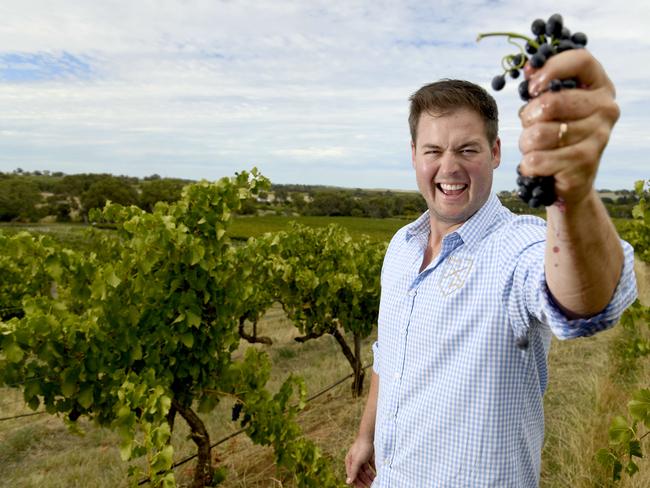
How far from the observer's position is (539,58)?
0.88 meters

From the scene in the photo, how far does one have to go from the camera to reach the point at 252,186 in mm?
4199

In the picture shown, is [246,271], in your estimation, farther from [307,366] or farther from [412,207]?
[412,207]

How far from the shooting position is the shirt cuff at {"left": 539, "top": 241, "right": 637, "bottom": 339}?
127 cm

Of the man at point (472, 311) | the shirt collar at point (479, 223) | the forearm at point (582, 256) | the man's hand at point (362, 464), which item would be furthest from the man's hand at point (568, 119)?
the man's hand at point (362, 464)

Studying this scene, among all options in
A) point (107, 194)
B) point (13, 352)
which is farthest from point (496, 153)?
point (107, 194)

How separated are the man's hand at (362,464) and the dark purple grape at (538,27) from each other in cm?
225

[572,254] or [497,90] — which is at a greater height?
[497,90]

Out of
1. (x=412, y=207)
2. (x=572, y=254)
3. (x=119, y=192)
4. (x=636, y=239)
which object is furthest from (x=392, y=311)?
(x=119, y=192)

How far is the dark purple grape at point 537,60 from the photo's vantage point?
2.88 feet

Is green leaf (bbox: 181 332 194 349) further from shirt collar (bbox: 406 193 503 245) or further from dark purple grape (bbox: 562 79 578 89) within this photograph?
dark purple grape (bbox: 562 79 578 89)

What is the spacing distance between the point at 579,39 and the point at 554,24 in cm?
6

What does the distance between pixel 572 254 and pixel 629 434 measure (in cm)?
244

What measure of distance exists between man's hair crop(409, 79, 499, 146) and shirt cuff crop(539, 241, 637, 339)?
34.7 inches

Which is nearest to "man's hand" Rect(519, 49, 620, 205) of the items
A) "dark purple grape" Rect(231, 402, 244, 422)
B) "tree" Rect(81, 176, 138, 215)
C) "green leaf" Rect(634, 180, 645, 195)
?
"dark purple grape" Rect(231, 402, 244, 422)
